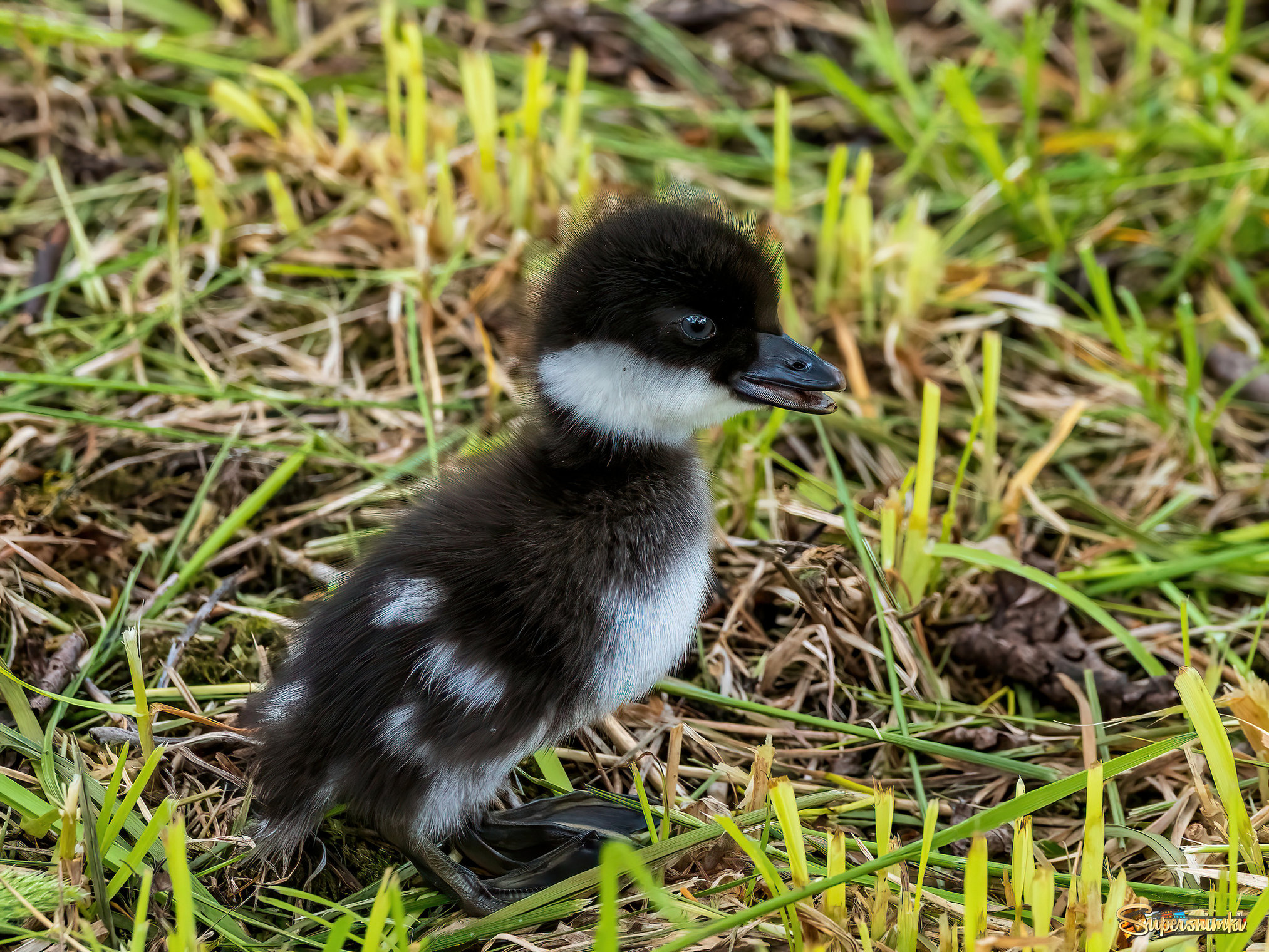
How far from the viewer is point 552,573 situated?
211 cm

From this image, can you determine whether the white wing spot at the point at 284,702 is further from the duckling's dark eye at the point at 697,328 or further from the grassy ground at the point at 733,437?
the duckling's dark eye at the point at 697,328

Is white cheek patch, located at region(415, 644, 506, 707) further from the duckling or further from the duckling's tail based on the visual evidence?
the duckling's tail

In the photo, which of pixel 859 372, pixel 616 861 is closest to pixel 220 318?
pixel 859 372

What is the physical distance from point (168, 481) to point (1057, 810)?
2166mm

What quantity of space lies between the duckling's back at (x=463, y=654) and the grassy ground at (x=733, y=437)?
6.9 inches

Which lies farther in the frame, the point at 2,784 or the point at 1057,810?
the point at 1057,810

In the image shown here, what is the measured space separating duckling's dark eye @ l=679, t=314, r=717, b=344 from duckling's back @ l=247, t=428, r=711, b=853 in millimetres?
336

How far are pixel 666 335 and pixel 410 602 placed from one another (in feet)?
2.26

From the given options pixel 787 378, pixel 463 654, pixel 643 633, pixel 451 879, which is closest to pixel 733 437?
pixel 787 378

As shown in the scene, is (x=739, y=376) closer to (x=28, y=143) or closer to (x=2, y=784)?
(x=2, y=784)

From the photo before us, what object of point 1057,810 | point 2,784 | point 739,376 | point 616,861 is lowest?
point 1057,810

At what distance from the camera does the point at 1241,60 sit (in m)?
4.16

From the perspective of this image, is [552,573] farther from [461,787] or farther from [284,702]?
[284,702]

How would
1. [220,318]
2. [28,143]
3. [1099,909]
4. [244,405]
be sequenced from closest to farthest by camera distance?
[1099,909], [244,405], [220,318], [28,143]
